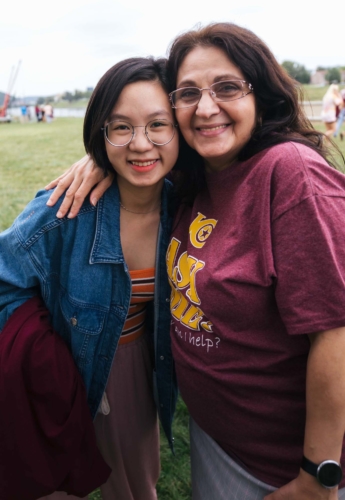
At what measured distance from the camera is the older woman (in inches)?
49.6

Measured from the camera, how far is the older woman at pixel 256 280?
1261mm

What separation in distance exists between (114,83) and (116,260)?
2.29 feet

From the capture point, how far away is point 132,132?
5.82 ft

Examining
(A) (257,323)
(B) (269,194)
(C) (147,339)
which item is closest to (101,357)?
(C) (147,339)

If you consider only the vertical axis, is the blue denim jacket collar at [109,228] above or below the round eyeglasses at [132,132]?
below

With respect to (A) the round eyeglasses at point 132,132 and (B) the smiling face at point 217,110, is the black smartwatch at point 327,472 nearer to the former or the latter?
(B) the smiling face at point 217,110

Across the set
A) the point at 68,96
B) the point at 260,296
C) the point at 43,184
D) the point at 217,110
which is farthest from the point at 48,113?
the point at 68,96

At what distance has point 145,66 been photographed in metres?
1.76

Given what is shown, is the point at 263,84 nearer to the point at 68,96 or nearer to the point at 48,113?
the point at 48,113

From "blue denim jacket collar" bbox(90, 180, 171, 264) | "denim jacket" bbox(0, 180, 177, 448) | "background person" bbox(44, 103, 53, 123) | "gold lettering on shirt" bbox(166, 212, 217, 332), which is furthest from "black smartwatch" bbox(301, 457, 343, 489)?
"background person" bbox(44, 103, 53, 123)

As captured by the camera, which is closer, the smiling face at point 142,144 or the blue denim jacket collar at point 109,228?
the smiling face at point 142,144

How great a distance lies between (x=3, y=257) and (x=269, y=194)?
1128 mm

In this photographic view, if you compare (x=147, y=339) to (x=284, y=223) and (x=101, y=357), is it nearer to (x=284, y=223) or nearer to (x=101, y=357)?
(x=101, y=357)

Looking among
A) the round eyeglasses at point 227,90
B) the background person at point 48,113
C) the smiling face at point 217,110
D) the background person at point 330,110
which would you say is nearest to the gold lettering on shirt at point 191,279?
the smiling face at point 217,110
